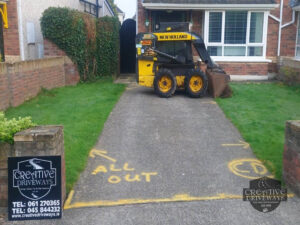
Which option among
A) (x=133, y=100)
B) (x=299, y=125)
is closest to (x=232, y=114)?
(x=133, y=100)

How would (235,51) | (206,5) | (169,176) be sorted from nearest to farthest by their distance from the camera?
(169,176) < (206,5) < (235,51)

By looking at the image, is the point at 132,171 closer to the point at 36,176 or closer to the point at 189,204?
the point at 189,204

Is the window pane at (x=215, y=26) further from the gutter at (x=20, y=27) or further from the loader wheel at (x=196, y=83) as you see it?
the gutter at (x=20, y=27)

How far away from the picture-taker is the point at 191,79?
Result: 12.4m

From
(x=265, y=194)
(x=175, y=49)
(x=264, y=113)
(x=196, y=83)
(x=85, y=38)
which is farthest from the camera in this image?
(x=85, y=38)

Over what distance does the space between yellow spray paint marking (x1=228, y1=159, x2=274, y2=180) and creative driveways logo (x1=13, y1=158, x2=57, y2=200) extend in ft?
10.5

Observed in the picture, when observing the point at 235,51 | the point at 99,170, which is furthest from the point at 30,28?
the point at 99,170

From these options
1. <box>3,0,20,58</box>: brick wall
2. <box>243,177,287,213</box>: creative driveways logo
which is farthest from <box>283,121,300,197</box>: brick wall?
<box>3,0,20,58</box>: brick wall

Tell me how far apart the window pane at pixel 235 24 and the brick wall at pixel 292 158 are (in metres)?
11.2

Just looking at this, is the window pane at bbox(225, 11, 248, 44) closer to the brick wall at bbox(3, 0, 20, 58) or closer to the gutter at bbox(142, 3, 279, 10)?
the gutter at bbox(142, 3, 279, 10)

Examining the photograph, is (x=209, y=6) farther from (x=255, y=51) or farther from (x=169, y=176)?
(x=169, y=176)

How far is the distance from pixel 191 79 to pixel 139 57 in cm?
187

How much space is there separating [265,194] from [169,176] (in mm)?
1560

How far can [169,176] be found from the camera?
250 inches
